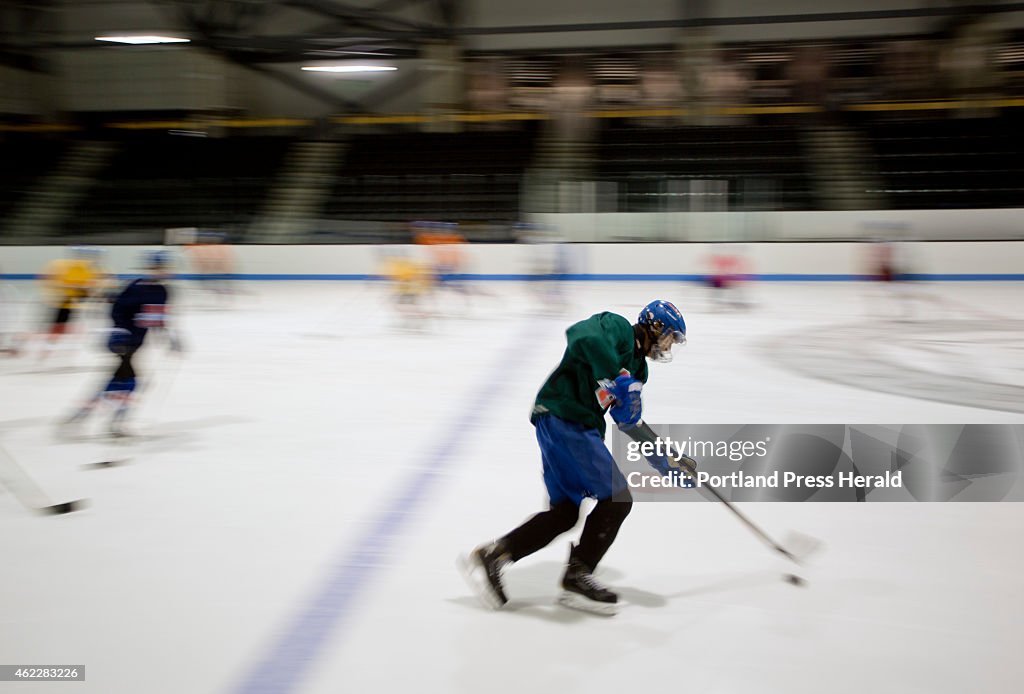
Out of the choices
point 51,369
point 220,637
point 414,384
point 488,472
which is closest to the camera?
point 220,637

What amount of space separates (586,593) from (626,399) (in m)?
0.74

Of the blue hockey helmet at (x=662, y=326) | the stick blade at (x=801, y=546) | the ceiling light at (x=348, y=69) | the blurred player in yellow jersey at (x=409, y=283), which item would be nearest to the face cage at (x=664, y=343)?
the blue hockey helmet at (x=662, y=326)

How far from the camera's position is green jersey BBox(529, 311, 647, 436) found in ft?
8.68

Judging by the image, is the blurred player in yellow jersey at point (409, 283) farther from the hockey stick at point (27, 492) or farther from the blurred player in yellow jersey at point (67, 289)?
the hockey stick at point (27, 492)

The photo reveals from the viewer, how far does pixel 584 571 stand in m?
2.94

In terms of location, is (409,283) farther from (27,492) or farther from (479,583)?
(479,583)

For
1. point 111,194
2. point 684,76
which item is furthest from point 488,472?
point 684,76

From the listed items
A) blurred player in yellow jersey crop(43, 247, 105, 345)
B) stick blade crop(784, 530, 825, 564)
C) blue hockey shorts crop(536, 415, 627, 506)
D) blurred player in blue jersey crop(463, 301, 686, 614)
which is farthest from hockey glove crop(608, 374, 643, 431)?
blurred player in yellow jersey crop(43, 247, 105, 345)

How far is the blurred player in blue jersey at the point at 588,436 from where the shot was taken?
2695 millimetres

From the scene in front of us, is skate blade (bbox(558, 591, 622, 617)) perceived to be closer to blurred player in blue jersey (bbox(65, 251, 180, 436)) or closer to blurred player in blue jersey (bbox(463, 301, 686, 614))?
→ blurred player in blue jersey (bbox(463, 301, 686, 614))

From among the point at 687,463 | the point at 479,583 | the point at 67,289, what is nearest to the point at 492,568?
the point at 479,583

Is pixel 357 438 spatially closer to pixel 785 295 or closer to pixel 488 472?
pixel 488 472

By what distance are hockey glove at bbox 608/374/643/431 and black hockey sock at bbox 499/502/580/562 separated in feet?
1.26

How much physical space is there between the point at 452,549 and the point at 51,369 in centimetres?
587
